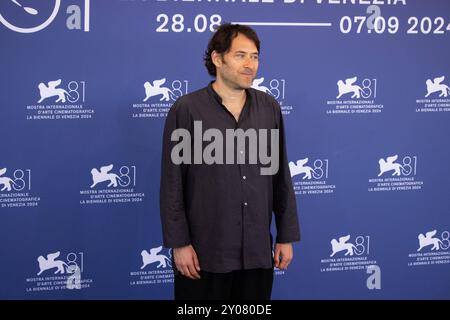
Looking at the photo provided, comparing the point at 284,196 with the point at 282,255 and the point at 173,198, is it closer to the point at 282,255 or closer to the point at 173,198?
the point at 282,255

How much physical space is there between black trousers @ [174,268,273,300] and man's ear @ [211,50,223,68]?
2.84 feet

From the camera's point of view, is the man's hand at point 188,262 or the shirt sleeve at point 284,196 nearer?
the man's hand at point 188,262

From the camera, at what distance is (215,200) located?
8.21 ft

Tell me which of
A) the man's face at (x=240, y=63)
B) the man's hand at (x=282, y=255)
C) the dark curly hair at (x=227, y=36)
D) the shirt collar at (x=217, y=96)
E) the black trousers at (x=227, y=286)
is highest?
the dark curly hair at (x=227, y=36)

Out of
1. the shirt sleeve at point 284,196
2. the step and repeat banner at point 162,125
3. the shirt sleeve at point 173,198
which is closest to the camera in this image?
the shirt sleeve at point 173,198

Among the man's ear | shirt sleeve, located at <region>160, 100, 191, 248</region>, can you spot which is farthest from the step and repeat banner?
shirt sleeve, located at <region>160, 100, 191, 248</region>

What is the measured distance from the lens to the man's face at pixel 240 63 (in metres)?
2.53

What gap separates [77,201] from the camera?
10.7 ft

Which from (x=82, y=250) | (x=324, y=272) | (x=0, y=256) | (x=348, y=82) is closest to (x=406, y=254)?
A: (x=324, y=272)

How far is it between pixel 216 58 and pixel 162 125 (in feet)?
2.63

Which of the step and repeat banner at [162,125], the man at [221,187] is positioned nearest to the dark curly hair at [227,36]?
the man at [221,187]

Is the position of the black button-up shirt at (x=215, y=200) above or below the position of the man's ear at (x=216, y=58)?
below

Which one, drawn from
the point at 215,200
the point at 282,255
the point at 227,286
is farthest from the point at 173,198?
the point at 282,255

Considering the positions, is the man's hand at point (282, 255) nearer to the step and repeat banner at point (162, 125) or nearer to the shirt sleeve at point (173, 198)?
the shirt sleeve at point (173, 198)
